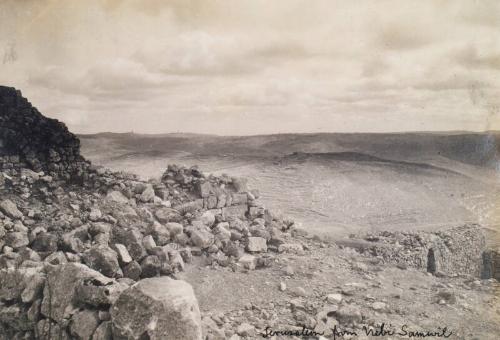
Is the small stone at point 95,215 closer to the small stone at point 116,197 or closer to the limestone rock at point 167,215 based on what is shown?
the small stone at point 116,197

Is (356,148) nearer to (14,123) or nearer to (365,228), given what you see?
(365,228)

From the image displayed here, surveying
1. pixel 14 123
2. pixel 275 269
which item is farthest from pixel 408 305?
pixel 14 123

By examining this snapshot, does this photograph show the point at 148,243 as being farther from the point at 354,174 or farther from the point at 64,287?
the point at 354,174

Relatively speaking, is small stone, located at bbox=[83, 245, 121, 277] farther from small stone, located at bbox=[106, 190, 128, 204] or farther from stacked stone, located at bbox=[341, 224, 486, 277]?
stacked stone, located at bbox=[341, 224, 486, 277]

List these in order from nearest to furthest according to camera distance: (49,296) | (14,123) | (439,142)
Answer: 1. (49,296)
2. (14,123)
3. (439,142)

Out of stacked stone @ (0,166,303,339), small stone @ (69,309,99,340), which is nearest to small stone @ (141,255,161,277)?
stacked stone @ (0,166,303,339)

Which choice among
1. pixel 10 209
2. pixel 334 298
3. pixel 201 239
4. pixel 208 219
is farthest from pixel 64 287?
pixel 208 219

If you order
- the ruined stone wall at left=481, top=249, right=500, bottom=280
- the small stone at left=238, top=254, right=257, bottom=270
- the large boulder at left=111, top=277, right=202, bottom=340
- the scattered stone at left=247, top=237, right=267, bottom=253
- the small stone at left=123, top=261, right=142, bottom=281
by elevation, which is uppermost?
the large boulder at left=111, top=277, right=202, bottom=340
